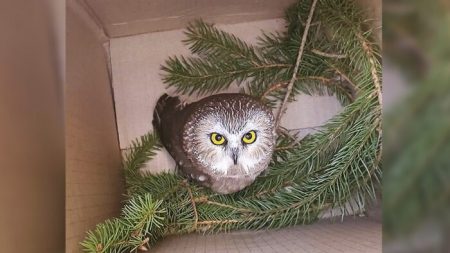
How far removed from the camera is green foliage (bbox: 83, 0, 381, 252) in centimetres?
43

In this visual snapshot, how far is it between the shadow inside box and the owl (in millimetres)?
76

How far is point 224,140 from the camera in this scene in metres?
0.55

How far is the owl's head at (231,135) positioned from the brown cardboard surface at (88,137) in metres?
0.10

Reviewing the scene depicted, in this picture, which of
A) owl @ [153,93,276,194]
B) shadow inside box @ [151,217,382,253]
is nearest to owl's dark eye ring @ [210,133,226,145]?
owl @ [153,93,276,194]

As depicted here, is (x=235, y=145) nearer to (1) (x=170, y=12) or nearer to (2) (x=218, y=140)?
(2) (x=218, y=140)

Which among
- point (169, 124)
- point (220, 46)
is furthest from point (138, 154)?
point (220, 46)

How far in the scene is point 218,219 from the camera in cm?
49

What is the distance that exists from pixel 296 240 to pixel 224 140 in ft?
0.58

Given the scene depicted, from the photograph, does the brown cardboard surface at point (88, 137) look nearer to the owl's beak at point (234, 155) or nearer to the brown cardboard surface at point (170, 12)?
the brown cardboard surface at point (170, 12)

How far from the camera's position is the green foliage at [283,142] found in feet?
1.42

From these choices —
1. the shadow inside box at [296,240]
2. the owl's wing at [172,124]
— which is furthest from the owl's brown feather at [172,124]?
the shadow inside box at [296,240]
